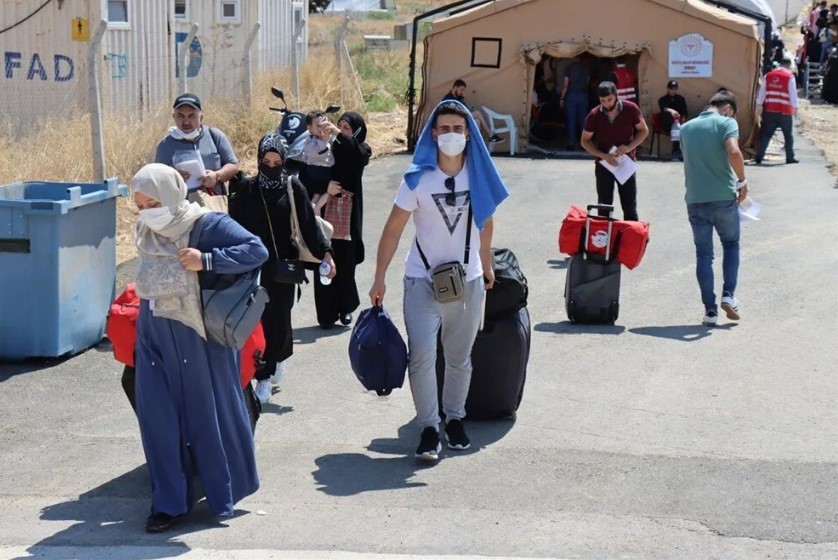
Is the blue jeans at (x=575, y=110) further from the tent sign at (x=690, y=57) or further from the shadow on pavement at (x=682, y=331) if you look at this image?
the shadow on pavement at (x=682, y=331)

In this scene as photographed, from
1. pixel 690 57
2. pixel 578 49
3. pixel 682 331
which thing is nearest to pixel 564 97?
pixel 578 49

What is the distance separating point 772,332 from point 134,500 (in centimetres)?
539

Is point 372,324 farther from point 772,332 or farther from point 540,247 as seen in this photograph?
point 540,247

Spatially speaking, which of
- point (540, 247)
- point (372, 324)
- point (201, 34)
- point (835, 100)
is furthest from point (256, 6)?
point (372, 324)

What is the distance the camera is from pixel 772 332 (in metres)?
9.50

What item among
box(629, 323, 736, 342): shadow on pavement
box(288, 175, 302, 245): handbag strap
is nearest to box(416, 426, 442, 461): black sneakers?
box(288, 175, 302, 245): handbag strap

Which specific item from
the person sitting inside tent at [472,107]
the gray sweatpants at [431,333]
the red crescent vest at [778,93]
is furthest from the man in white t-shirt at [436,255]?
the red crescent vest at [778,93]

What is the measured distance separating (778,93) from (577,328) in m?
11.1

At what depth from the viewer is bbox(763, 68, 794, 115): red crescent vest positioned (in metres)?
19.2

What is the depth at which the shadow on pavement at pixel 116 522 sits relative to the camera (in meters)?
5.34

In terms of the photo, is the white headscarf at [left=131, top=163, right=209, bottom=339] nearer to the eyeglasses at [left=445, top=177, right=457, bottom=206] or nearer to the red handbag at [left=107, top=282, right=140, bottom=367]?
the red handbag at [left=107, top=282, right=140, bottom=367]

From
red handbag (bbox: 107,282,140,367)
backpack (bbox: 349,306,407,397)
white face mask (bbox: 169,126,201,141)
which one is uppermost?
white face mask (bbox: 169,126,201,141)

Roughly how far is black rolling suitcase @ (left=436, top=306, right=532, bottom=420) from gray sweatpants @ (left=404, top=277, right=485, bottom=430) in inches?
14.5

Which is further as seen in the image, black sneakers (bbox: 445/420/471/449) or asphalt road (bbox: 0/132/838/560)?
black sneakers (bbox: 445/420/471/449)
